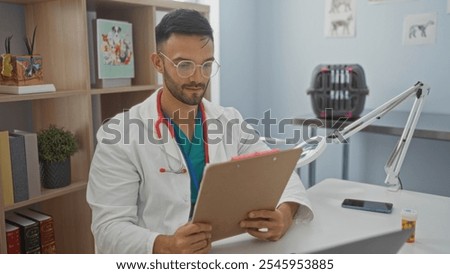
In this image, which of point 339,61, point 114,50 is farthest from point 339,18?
point 114,50

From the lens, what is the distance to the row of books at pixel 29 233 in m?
1.52

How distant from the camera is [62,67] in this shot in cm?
167

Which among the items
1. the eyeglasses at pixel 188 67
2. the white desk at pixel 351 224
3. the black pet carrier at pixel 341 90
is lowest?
the white desk at pixel 351 224

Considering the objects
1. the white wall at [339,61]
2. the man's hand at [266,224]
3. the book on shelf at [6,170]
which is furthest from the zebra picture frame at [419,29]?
the book on shelf at [6,170]

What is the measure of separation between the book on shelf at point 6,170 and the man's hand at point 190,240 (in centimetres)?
72

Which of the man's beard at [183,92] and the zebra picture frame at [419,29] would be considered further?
the zebra picture frame at [419,29]

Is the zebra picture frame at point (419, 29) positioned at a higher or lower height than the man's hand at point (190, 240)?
higher

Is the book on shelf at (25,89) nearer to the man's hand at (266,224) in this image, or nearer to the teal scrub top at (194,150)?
the teal scrub top at (194,150)

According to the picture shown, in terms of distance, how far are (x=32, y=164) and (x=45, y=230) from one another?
264mm

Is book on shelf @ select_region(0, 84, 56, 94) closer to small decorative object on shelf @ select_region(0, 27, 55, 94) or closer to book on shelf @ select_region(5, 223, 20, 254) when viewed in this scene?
small decorative object on shelf @ select_region(0, 27, 55, 94)

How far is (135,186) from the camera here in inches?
46.0

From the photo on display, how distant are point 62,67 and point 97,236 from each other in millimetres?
787
